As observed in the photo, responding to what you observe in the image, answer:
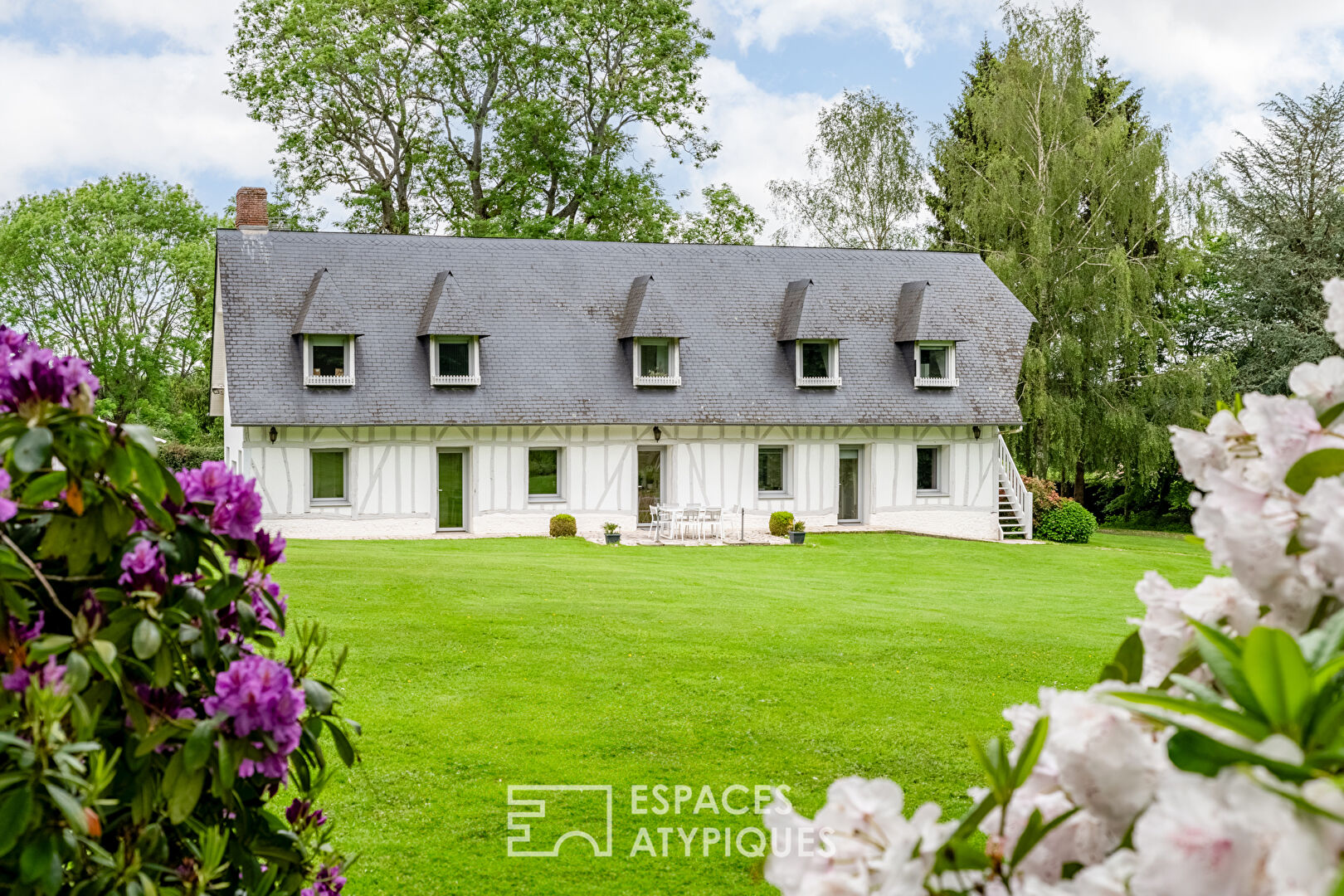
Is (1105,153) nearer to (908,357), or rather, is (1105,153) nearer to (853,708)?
(908,357)

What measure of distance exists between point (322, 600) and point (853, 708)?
6.68 m

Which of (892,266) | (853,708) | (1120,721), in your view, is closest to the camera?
(1120,721)

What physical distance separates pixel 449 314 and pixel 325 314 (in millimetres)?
2601

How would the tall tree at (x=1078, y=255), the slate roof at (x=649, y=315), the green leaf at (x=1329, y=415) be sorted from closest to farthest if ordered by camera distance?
the green leaf at (x=1329, y=415)
the slate roof at (x=649, y=315)
the tall tree at (x=1078, y=255)

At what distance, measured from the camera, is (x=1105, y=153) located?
32.6m

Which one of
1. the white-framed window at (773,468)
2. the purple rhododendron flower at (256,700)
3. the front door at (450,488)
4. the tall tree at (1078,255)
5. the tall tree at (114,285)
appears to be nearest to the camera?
the purple rhododendron flower at (256,700)

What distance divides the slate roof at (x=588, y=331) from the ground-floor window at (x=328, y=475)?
1.11m

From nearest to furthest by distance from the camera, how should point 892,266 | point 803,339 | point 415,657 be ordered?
point 415,657, point 803,339, point 892,266

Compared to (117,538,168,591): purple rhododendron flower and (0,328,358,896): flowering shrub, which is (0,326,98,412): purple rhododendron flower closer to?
(0,328,358,896): flowering shrub

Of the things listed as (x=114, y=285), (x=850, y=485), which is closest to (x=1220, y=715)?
(x=850, y=485)

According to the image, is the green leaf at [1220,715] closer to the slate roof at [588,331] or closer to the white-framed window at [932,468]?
the slate roof at [588,331]

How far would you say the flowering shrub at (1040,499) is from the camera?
29453mm

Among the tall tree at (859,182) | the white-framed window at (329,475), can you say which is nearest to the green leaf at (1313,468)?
the white-framed window at (329,475)

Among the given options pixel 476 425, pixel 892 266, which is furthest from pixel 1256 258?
pixel 476 425
